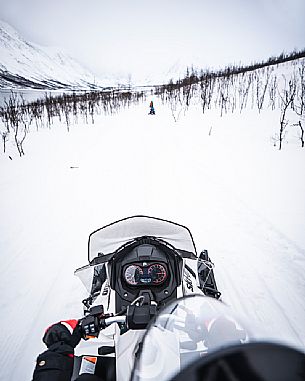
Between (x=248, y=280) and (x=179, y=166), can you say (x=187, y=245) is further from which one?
(x=179, y=166)

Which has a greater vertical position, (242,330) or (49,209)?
(242,330)

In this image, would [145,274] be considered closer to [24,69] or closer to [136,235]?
[136,235]

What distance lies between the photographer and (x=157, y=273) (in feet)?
5.32

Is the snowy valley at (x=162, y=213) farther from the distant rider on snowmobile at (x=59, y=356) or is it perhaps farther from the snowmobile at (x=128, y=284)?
the distant rider on snowmobile at (x=59, y=356)

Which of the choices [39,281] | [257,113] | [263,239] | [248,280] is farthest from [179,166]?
[257,113]

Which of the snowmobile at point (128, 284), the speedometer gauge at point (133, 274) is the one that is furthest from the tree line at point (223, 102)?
the speedometer gauge at point (133, 274)

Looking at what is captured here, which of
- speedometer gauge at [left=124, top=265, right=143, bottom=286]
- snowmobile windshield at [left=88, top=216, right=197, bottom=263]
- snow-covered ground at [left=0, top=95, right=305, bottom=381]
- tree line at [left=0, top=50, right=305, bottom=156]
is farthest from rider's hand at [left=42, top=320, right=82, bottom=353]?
tree line at [left=0, top=50, right=305, bottom=156]

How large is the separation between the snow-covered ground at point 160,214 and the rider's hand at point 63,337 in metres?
0.87

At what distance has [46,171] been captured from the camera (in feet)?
18.6

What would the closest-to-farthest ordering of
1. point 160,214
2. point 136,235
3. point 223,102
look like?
point 136,235 → point 160,214 → point 223,102

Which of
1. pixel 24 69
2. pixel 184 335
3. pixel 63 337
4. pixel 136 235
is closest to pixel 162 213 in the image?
pixel 136 235

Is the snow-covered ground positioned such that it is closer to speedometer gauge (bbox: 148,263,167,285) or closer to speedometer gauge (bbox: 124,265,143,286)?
speedometer gauge (bbox: 148,263,167,285)

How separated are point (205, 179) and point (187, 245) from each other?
10.4ft

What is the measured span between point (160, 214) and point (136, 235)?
1693 millimetres
